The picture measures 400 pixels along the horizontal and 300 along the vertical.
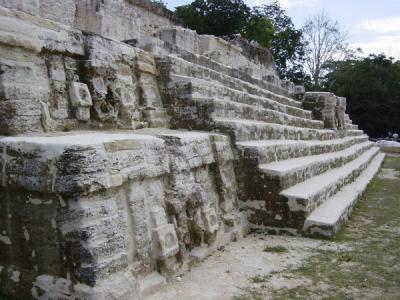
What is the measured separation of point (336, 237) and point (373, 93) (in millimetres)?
27337

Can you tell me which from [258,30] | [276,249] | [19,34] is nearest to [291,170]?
[276,249]

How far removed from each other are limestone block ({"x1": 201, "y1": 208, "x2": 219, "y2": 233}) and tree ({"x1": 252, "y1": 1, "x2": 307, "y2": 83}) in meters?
28.6

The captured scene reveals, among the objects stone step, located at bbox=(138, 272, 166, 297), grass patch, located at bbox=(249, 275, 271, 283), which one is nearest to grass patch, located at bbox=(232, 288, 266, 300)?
grass patch, located at bbox=(249, 275, 271, 283)

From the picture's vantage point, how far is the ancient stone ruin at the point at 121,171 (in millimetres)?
2424

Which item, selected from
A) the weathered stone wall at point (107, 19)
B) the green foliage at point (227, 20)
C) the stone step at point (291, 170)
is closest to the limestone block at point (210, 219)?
Result: the stone step at point (291, 170)

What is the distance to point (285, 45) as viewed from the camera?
1241 inches

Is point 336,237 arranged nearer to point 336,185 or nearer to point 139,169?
point 336,185

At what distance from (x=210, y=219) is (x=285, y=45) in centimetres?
2976

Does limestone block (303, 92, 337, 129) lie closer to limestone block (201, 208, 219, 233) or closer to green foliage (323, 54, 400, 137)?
limestone block (201, 208, 219, 233)

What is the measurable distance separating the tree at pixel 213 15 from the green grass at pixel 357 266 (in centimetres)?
2169

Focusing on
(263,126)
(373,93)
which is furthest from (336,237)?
(373,93)

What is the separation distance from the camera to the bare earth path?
9.61ft

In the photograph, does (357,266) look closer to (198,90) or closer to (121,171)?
(121,171)

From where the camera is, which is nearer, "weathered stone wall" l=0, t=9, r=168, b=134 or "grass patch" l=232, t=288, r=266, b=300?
"grass patch" l=232, t=288, r=266, b=300
